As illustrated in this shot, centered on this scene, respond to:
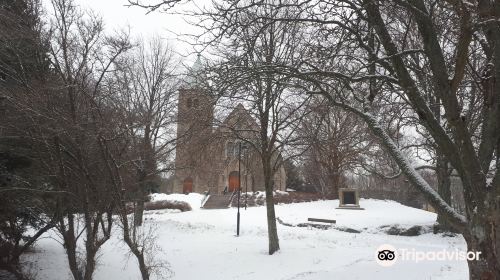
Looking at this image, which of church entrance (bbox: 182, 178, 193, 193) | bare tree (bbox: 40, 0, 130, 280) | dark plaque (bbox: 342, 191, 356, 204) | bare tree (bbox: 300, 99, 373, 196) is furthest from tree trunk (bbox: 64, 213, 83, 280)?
church entrance (bbox: 182, 178, 193, 193)

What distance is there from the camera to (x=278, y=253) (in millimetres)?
14086

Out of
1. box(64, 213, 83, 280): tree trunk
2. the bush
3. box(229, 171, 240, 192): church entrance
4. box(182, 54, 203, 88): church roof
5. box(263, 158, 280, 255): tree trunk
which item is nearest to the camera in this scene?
box(182, 54, 203, 88): church roof

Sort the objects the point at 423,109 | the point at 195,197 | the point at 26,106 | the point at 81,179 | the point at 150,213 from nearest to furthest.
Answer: the point at 423,109 → the point at 26,106 → the point at 81,179 → the point at 150,213 → the point at 195,197

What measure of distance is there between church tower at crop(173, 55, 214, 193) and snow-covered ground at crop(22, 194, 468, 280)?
3376mm

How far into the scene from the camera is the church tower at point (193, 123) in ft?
29.7

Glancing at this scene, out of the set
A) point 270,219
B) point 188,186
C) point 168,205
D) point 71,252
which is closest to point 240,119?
point 270,219

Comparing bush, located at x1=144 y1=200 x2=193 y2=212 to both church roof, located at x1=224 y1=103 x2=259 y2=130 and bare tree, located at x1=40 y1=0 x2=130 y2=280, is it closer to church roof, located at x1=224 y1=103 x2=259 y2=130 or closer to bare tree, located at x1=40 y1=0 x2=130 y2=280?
church roof, located at x1=224 y1=103 x2=259 y2=130

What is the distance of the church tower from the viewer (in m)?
9.05

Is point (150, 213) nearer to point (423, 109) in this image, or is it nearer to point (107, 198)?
point (107, 198)

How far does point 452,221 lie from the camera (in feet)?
18.9

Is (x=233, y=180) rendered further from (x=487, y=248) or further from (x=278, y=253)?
(x=487, y=248)

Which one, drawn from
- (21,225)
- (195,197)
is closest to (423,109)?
(21,225)

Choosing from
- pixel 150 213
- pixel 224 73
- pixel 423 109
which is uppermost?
pixel 224 73

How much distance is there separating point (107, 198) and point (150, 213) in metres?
21.7
